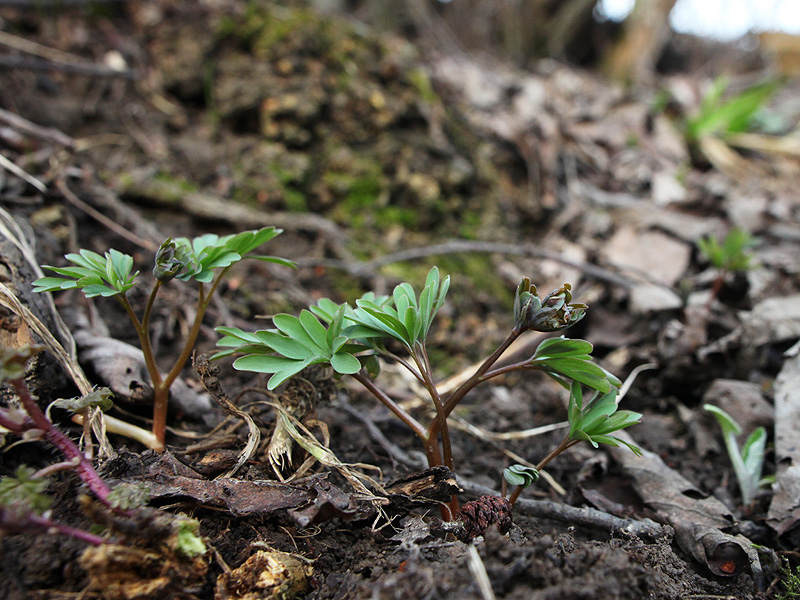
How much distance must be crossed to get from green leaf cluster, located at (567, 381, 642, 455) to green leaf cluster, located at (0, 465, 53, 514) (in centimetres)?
117

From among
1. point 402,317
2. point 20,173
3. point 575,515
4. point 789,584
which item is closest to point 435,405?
point 402,317

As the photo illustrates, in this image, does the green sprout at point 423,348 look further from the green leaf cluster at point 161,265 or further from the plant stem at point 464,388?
the green leaf cluster at point 161,265

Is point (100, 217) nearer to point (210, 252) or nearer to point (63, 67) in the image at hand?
point (210, 252)

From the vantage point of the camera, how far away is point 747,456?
5.50ft

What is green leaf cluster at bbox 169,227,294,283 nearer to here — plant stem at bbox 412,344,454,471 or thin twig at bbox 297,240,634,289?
plant stem at bbox 412,344,454,471

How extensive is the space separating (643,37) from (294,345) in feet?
23.2

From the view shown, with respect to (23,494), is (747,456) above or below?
below

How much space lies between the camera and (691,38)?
738 centimetres

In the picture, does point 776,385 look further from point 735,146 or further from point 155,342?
point 735,146

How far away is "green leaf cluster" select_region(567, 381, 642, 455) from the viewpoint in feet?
4.08

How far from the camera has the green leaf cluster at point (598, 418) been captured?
1244 mm

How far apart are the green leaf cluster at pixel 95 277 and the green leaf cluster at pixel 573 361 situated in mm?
1019

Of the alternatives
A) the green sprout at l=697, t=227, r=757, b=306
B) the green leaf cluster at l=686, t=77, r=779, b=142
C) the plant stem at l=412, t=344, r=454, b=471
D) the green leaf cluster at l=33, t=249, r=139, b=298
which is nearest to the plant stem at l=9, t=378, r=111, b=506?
the green leaf cluster at l=33, t=249, r=139, b=298

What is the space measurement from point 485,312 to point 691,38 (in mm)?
7125
